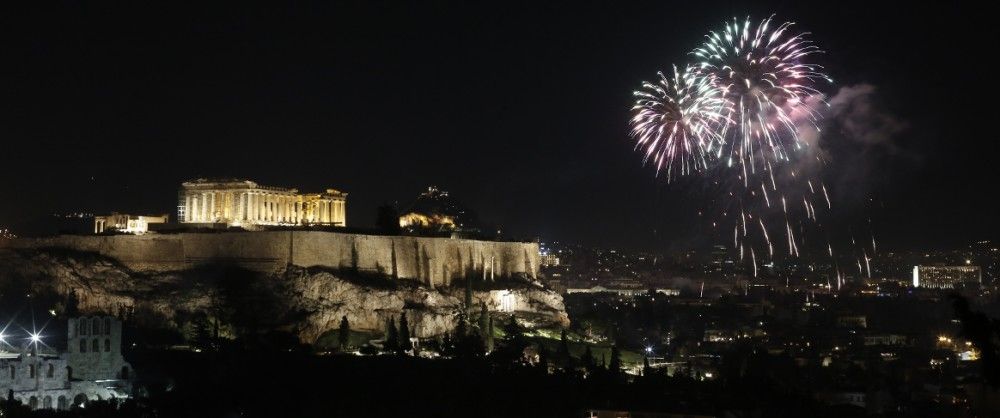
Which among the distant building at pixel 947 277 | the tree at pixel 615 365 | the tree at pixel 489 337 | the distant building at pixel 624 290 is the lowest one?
the tree at pixel 615 365

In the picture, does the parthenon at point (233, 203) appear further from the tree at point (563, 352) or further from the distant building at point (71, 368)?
the distant building at point (71, 368)

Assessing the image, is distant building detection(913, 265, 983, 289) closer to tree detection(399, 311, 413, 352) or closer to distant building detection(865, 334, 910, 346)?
distant building detection(865, 334, 910, 346)

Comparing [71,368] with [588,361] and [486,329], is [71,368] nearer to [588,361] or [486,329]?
[588,361]

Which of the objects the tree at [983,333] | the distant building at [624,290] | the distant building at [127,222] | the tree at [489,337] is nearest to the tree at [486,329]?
the tree at [489,337]

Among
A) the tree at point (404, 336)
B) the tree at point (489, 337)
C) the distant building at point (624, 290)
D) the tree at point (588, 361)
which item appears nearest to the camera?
the tree at point (404, 336)

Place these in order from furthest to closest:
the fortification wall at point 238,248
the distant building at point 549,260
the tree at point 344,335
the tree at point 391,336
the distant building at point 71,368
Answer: the distant building at point 549,260 → the fortification wall at point 238,248 → the tree at point 344,335 → the tree at point 391,336 → the distant building at point 71,368

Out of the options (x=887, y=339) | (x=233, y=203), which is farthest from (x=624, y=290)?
(x=233, y=203)
